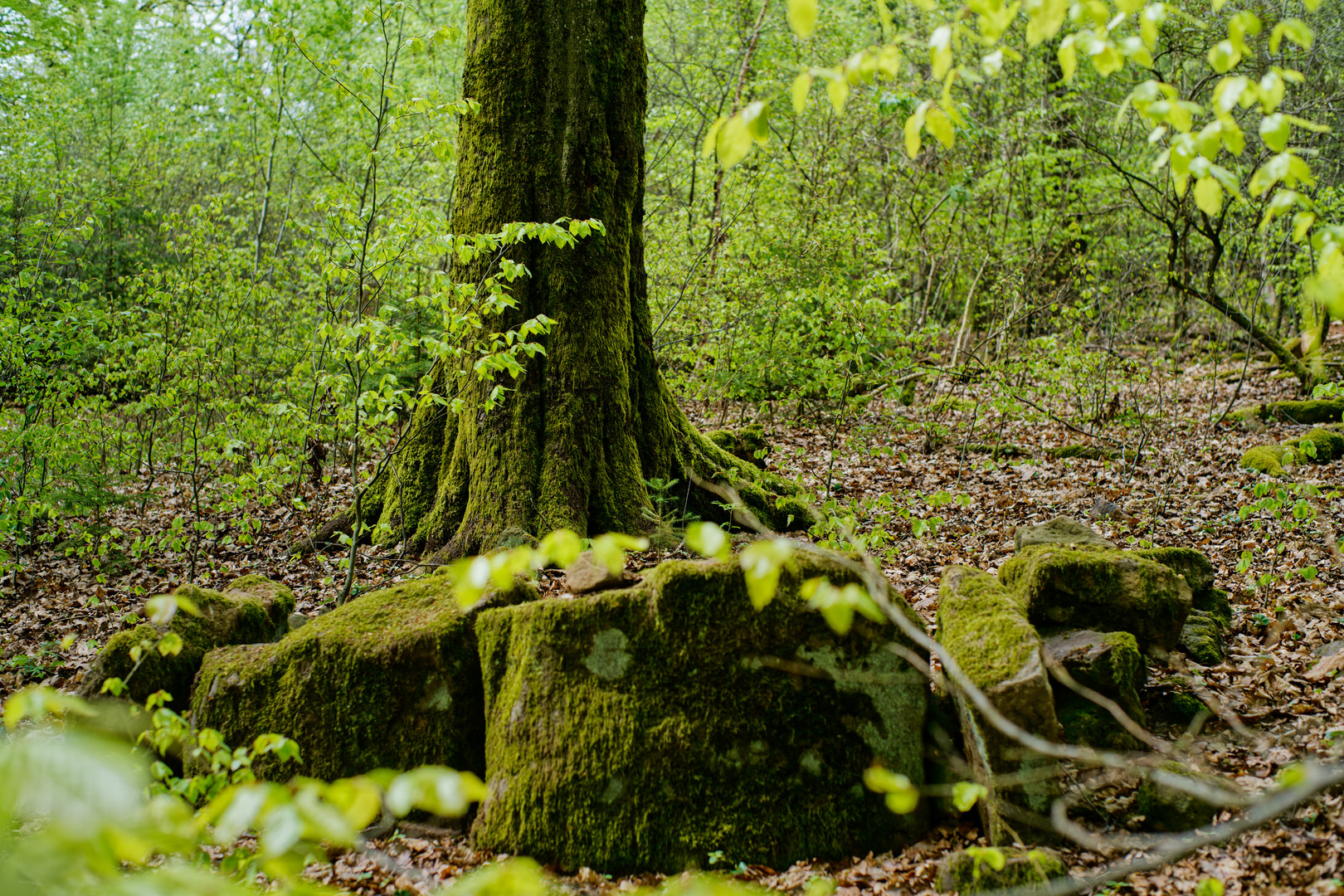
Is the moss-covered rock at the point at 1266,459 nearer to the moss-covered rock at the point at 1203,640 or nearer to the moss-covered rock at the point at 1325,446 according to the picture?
the moss-covered rock at the point at 1325,446

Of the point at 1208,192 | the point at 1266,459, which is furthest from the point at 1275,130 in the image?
the point at 1266,459

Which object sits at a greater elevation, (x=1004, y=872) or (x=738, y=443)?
(x=738, y=443)

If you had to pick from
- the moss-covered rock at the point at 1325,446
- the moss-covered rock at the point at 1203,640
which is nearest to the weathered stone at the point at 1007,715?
the moss-covered rock at the point at 1203,640

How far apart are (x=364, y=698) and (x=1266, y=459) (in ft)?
28.3

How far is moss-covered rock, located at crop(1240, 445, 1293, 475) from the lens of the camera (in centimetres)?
785

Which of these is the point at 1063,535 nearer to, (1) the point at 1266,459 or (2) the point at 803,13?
(1) the point at 1266,459

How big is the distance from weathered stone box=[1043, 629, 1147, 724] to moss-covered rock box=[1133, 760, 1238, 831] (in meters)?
0.46

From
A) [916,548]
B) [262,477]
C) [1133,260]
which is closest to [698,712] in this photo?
[916,548]

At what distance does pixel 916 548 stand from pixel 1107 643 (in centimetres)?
289

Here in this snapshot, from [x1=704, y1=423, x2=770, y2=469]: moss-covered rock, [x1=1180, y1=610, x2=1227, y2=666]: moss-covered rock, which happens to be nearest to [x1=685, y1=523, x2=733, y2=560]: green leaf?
[x1=1180, y1=610, x2=1227, y2=666]: moss-covered rock

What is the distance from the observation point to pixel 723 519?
6699 mm

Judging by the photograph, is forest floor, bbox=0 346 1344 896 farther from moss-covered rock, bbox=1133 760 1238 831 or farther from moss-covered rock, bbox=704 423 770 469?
moss-covered rock, bbox=704 423 770 469

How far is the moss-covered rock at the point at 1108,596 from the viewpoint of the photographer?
442 cm

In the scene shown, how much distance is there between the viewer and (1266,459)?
314 inches
